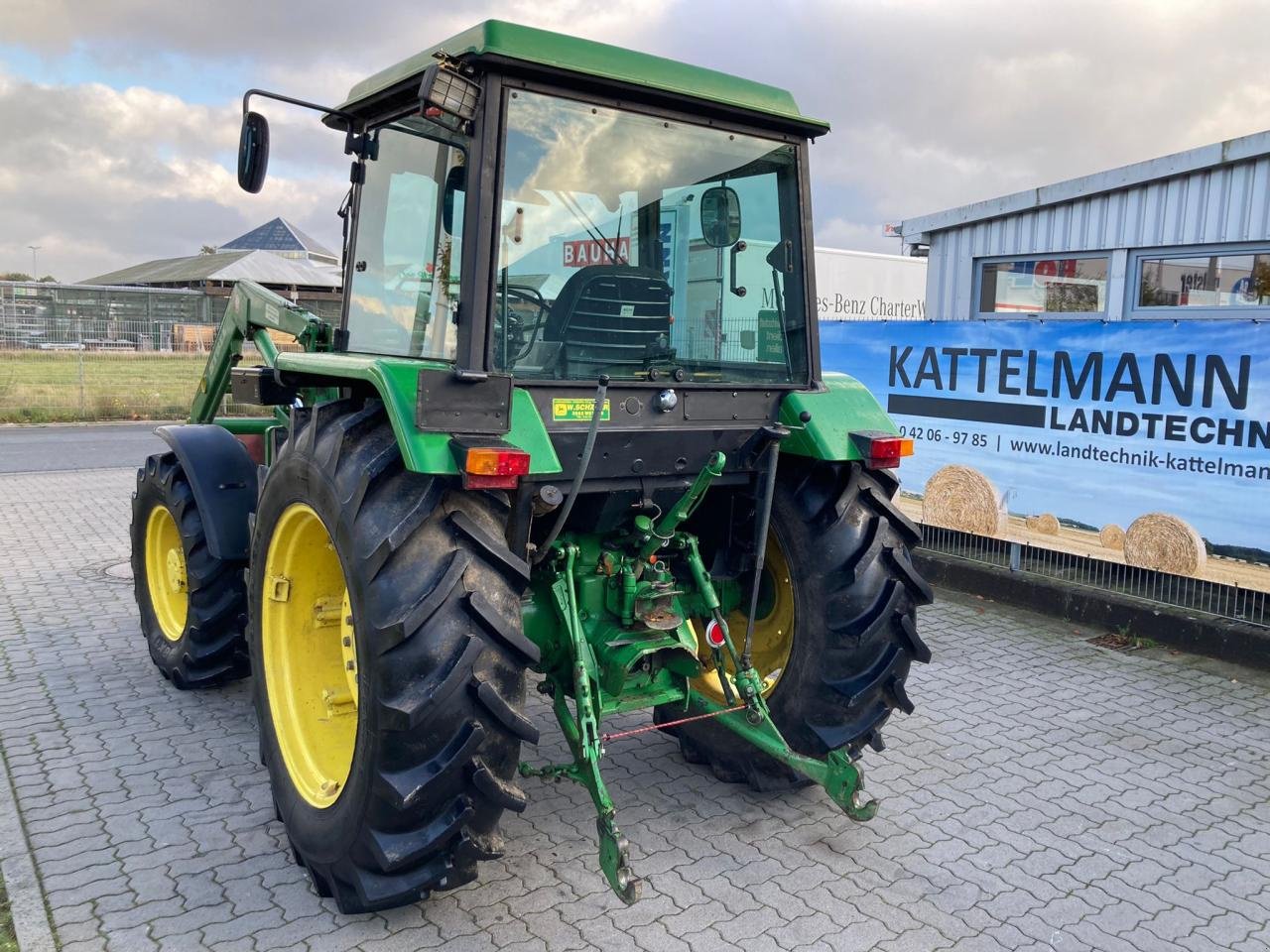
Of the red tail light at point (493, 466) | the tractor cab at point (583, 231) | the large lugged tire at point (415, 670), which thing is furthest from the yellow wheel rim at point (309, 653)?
the red tail light at point (493, 466)

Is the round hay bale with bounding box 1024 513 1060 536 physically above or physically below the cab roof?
below

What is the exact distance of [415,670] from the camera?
2908 millimetres

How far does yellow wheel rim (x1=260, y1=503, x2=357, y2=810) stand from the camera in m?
3.65

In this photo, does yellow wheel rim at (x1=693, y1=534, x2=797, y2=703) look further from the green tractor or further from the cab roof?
the cab roof

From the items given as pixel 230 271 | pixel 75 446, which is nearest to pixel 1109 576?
pixel 75 446

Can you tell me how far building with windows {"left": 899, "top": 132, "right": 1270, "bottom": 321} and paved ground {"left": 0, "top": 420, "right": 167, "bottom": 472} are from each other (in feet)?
30.0

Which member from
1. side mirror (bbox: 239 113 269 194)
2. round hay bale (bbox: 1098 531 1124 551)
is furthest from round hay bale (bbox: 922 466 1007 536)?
side mirror (bbox: 239 113 269 194)

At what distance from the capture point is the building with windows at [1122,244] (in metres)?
8.34

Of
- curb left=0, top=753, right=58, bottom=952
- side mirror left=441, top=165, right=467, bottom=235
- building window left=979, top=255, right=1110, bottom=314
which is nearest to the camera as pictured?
curb left=0, top=753, right=58, bottom=952

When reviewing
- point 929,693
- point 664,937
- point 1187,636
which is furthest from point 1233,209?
point 664,937

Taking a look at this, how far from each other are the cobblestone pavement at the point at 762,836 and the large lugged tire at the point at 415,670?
0.28m

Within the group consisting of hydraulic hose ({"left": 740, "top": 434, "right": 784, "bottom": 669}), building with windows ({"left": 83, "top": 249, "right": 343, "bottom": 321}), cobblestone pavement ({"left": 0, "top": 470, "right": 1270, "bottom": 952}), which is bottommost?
cobblestone pavement ({"left": 0, "top": 470, "right": 1270, "bottom": 952})

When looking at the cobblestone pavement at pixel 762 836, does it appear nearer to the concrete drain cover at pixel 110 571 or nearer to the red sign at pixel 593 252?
the concrete drain cover at pixel 110 571

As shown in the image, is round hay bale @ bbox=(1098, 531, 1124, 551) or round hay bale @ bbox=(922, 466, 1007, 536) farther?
round hay bale @ bbox=(922, 466, 1007, 536)
